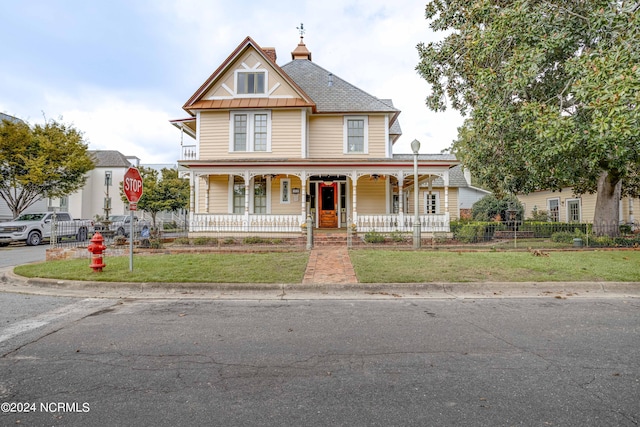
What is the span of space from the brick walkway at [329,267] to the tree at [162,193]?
23880 mm

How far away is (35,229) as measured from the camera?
1944 cm

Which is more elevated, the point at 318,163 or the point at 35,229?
the point at 318,163

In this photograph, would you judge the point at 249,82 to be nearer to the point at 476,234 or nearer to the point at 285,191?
the point at 285,191

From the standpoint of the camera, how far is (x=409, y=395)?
10.2 ft

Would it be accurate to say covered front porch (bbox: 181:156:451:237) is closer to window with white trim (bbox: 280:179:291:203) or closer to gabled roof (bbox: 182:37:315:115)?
window with white trim (bbox: 280:179:291:203)

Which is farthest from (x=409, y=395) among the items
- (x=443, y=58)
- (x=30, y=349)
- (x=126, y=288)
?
(x=443, y=58)

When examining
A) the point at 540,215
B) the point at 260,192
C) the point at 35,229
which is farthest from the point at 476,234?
the point at 35,229

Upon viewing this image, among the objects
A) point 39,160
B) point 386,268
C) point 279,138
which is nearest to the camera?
point 386,268

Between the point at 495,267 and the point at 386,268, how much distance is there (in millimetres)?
2778

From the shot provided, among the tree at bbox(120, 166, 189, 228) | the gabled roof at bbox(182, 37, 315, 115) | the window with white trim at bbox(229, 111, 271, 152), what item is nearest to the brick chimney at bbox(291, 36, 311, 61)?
the gabled roof at bbox(182, 37, 315, 115)

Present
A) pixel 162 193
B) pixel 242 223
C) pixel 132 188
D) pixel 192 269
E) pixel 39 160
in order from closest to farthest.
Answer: pixel 132 188 < pixel 192 269 < pixel 242 223 < pixel 39 160 < pixel 162 193

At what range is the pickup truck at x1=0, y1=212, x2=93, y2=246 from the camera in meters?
18.2

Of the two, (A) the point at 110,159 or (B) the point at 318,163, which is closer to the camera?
(B) the point at 318,163

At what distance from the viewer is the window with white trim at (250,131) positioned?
17641mm
